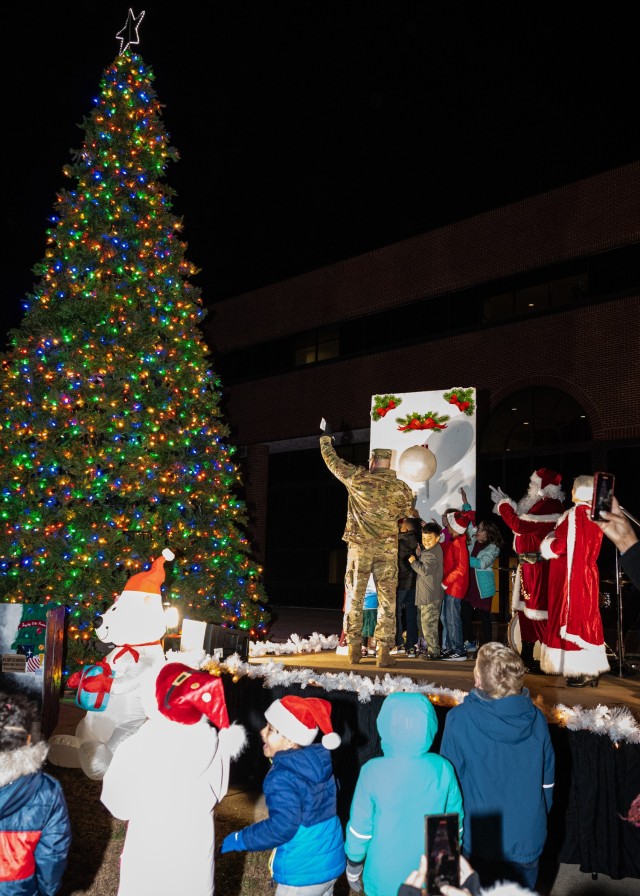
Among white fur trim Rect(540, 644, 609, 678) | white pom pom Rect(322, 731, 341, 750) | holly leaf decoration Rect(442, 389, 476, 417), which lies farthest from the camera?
holly leaf decoration Rect(442, 389, 476, 417)

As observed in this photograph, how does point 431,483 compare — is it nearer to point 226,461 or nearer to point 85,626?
point 226,461

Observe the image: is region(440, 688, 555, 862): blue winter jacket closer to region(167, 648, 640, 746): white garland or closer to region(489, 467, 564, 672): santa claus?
region(167, 648, 640, 746): white garland

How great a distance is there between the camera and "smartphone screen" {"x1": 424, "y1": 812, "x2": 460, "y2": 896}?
1.65 m

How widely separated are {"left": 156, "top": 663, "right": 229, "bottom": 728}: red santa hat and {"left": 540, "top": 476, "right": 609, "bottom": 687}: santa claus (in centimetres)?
510

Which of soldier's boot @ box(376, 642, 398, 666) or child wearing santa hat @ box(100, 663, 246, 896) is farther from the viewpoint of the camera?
soldier's boot @ box(376, 642, 398, 666)

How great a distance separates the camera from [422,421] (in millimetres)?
12648

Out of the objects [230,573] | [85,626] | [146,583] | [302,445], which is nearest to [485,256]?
[302,445]

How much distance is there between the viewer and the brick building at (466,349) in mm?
16625

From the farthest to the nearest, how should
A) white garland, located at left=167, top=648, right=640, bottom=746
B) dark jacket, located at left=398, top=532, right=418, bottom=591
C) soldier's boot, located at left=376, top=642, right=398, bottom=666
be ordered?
dark jacket, located at left=398, top=532, right=418, bottom=591
soldier's boot, located at left=376, top=642, right=398, bottom=666
white garland, located at left=167, top=648, right=640, bottom=746

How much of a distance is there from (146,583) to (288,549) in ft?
69.9

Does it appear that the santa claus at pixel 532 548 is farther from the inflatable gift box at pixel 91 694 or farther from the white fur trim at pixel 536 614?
the inflatable gift box at pixel 91 694

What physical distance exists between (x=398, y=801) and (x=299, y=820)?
1.41 ft

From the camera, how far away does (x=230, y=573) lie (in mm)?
10070

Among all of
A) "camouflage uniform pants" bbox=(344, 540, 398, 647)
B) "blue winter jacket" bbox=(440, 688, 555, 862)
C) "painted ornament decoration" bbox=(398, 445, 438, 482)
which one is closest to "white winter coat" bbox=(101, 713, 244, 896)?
"blue winter jacket" bbox=(440, 688, 555, 862)
